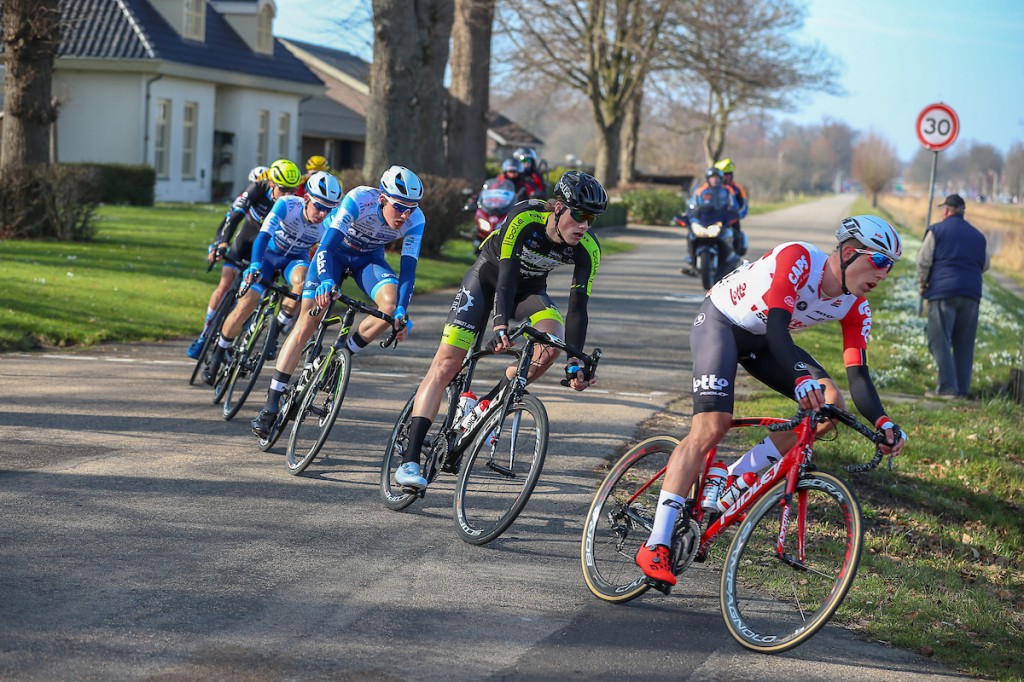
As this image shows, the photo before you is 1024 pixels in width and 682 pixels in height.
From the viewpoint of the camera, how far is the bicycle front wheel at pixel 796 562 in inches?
204

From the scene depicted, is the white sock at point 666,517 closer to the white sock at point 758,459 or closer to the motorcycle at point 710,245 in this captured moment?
the white sock at point 758,459

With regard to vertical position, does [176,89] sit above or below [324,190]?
above

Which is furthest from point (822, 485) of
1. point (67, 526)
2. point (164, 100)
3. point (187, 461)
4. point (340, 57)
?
point (340, 57)

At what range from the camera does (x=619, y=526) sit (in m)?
6.07

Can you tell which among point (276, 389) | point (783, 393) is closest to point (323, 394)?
point (276, 389)

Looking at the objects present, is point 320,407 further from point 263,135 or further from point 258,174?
point 263,135

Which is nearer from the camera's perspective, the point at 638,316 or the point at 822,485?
the point at 822,485

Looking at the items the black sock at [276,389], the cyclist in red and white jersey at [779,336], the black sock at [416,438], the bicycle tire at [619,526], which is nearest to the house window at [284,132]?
the black sock at [276,389]

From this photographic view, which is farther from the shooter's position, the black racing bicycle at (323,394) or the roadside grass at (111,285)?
the roadside grass at (111,285)

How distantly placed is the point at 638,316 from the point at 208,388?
887cm

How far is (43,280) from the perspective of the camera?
1602 centimetres

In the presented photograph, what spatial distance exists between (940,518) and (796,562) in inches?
146

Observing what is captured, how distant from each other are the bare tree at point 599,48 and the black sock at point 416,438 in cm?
3184

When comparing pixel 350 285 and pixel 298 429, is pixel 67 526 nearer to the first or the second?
pixel 298 429
